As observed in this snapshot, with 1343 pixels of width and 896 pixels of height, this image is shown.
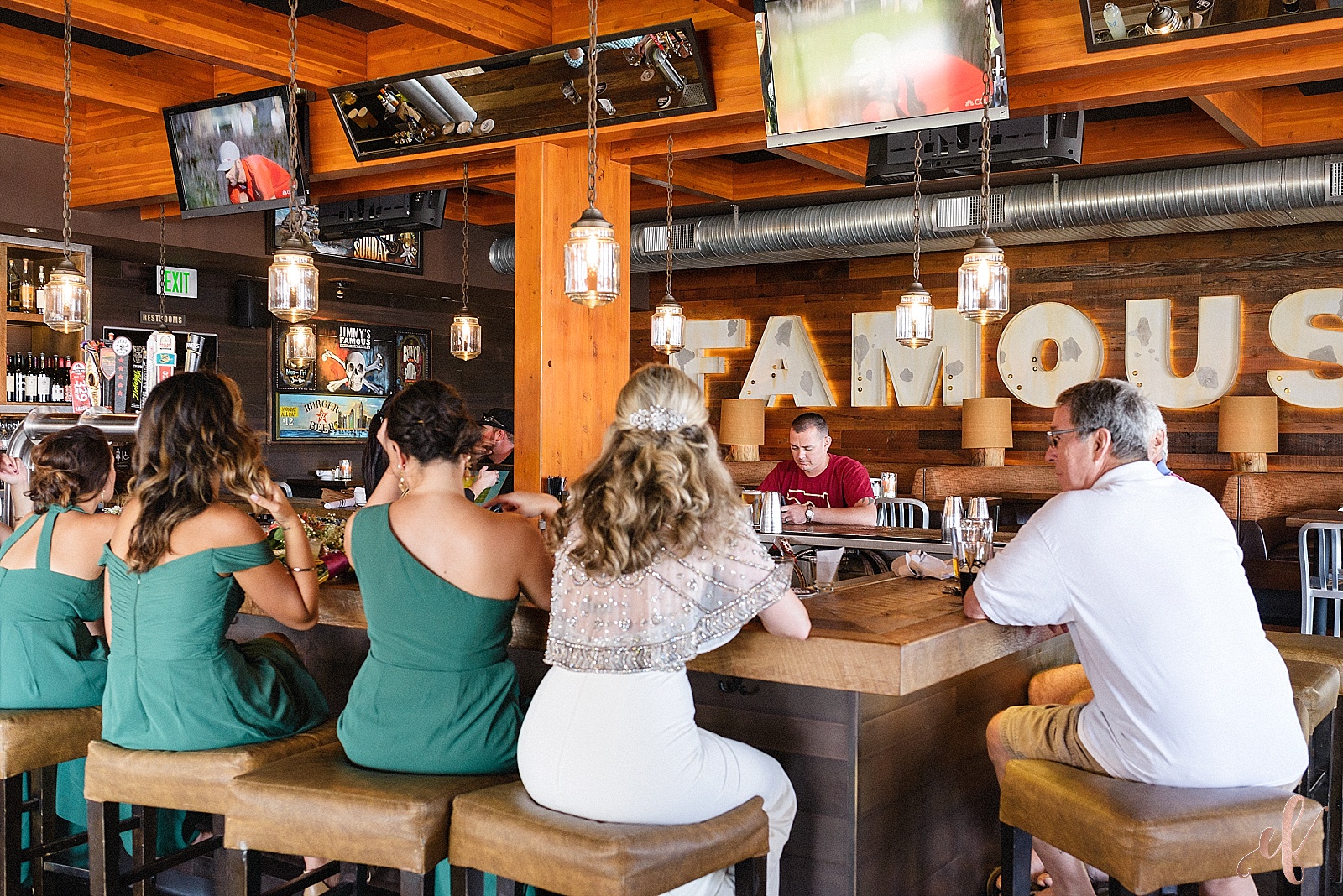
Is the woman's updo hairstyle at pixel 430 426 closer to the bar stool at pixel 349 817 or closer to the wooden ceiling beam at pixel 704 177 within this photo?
the bar stool at pixel 349 817

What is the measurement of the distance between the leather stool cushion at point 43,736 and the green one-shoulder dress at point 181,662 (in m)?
0.23

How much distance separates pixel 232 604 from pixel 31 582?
0.69 m

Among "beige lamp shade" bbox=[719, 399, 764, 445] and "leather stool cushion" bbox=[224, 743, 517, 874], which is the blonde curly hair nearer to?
"leather stool cushion" bbox=[224, 743, 517, 874]

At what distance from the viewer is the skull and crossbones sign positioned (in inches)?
380

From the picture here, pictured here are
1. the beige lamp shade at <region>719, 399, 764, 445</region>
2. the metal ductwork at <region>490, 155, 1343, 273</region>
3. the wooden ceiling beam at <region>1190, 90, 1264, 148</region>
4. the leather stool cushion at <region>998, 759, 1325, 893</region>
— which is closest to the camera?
the leather stool cushion at <region>998, 759, 1325, 893</region>

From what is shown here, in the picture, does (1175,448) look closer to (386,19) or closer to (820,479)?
(820,479)

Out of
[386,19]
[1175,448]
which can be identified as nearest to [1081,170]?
[1175,448]

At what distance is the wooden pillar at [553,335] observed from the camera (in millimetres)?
5160

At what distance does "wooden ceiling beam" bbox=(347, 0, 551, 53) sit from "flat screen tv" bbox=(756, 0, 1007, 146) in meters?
1.15

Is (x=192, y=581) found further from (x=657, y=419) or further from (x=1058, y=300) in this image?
(x=1058, y=300)

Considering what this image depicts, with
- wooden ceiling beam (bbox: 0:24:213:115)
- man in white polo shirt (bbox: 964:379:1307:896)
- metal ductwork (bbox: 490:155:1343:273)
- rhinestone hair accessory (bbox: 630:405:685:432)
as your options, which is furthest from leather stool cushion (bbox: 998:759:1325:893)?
wooden ceiling beam (bbox: 0:24:213:115)

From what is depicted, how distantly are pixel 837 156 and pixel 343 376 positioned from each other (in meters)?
5.04

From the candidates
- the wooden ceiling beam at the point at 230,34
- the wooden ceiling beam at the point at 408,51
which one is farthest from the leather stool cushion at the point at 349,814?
the wooden ceiling beam at the point at 408,51

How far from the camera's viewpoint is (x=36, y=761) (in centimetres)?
296
